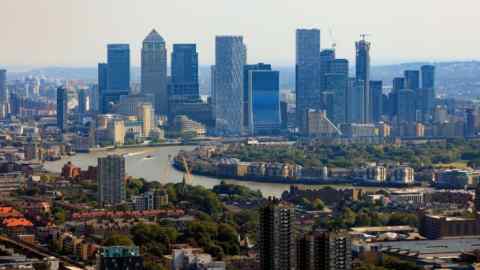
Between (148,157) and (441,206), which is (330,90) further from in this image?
(441,206)

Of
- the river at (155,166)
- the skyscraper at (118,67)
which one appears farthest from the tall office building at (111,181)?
the skyscraper at (118,67)

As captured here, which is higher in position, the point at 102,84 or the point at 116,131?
the point at 102,84

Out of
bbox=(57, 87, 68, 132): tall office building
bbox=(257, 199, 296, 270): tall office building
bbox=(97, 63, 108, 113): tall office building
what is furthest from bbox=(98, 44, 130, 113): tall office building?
bbox=(257, 199, 296, 270): tall office building

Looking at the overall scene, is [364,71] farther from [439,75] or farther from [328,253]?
[328,253]

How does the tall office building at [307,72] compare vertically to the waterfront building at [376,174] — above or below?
above

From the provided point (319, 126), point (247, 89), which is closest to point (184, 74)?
point (247, 89)

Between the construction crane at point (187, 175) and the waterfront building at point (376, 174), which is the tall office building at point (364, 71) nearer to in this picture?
the construction crane at point (187, 175)

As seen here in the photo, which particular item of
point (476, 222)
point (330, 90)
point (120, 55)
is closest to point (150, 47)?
point (120, 55)
